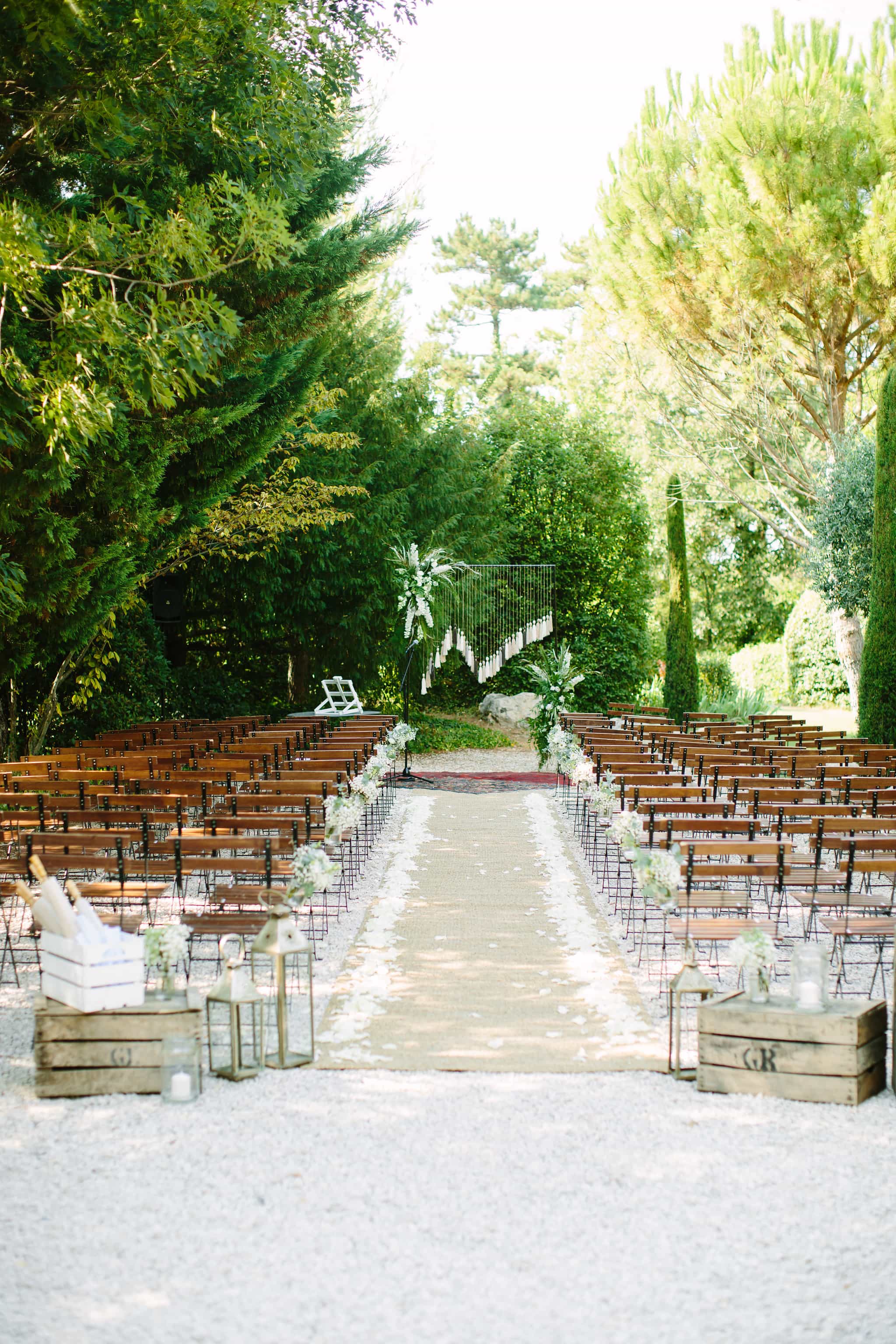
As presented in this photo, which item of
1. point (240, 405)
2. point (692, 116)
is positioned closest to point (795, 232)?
point (692, 116)

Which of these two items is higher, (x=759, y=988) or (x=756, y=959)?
(x=756, y=959)

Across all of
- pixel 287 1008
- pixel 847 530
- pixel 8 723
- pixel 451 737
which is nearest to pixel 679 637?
pixel 847 530

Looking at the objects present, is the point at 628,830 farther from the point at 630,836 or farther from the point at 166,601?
the point at 166,601

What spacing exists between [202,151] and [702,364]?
12.4 metres

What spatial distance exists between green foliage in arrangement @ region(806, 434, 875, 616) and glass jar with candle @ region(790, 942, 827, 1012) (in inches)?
570

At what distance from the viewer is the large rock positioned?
21.9 meters

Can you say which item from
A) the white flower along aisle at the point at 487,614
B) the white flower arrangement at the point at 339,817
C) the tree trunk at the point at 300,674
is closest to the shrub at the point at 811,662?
the white flower along aisle at the point at 487,614

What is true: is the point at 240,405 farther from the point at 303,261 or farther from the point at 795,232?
the point at 795,232

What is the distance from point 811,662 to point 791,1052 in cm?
2156

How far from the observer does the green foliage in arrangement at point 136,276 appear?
368 inches

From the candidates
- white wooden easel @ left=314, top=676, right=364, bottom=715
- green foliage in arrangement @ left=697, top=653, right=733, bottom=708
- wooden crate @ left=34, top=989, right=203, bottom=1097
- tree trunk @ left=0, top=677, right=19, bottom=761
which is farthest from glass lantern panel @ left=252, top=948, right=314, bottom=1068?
green foliage in arrangement @ left=697, top=653, right=733, bottom=708

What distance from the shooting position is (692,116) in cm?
2089

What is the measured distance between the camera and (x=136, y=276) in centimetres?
1012

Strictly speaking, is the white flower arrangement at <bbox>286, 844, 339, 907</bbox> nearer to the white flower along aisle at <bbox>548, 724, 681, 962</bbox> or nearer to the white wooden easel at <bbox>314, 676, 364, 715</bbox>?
the white flower along aisle at <bbox>548, 724, 681, 962</bbox>
